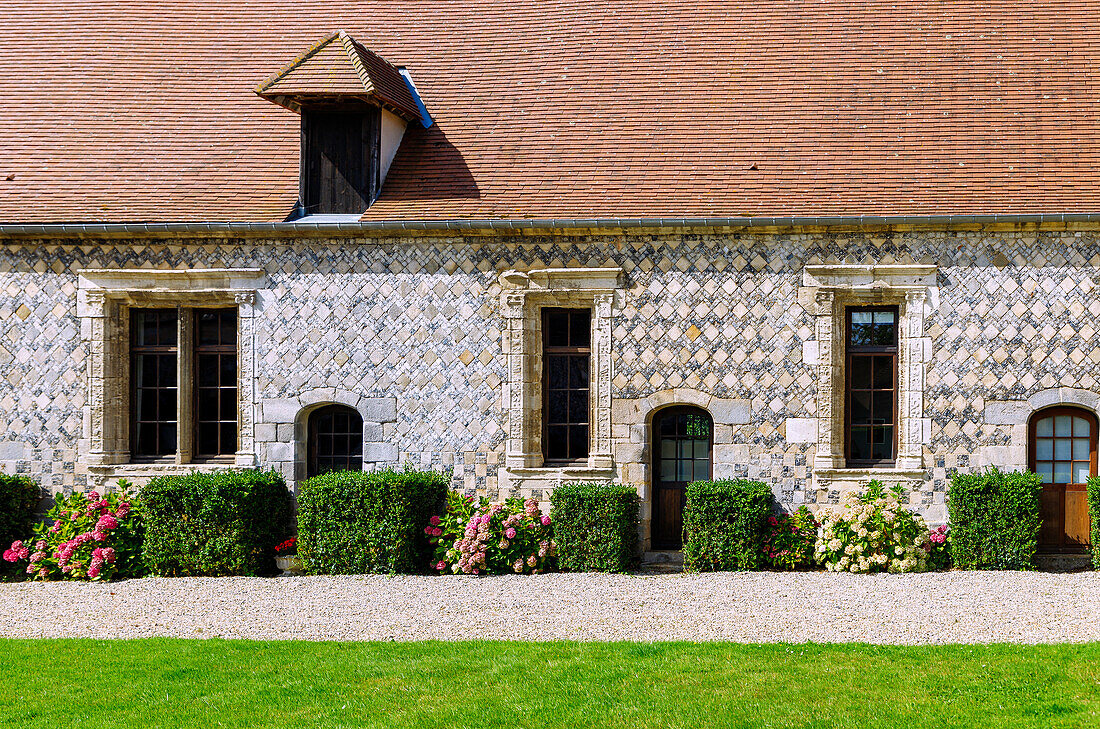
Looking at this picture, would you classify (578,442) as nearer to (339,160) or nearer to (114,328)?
(339,160)

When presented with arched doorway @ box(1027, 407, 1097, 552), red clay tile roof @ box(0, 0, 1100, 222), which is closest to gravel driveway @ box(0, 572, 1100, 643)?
arched doorway @ box(1027, 407, 1097, 552)

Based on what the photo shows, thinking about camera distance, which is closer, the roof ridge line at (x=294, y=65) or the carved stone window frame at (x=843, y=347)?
the carved stone window frame at (x=843, y=347)

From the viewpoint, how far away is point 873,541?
9750 mm

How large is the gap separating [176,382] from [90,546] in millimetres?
2024

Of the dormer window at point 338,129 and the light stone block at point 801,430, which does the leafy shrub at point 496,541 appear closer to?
the light stone block at point 801,430

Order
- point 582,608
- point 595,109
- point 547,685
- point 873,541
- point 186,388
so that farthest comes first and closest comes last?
1. point 595,109
2. point 186,388
3. point 873,541
4. point 582,608
5. point 547,685

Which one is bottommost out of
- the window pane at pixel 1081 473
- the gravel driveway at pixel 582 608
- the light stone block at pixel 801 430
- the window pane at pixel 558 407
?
the gravel driveway at pixel 582 608

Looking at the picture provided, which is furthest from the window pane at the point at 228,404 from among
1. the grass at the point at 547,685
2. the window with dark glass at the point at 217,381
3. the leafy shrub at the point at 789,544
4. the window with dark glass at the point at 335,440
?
the leafy shrub at the point at 789,544

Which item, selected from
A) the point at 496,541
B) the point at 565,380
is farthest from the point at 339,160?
the point at 496,541

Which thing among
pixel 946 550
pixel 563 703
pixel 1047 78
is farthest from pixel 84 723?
pixel 1047 78

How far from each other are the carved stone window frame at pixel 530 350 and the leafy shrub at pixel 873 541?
238 cm

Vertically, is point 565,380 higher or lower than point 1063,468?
higher

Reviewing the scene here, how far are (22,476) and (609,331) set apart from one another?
22.1 ft

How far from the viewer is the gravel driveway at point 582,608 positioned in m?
7.34
